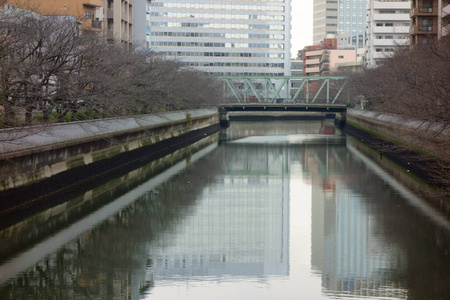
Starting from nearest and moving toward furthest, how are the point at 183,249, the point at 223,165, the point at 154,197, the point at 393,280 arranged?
1. the point at 393,280
2. the point at 183,249
3. the point at 154,197
4. the point at 223,165

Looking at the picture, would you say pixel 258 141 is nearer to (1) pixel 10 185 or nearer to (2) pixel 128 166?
(2) pixel 128 166

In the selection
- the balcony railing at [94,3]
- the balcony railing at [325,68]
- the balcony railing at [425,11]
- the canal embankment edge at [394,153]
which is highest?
the balcony railing at [425,11]

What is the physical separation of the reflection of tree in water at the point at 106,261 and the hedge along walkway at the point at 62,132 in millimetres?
3682

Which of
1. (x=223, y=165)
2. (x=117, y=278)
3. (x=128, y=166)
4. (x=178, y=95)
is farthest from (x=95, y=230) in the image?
(x=178, y=95)

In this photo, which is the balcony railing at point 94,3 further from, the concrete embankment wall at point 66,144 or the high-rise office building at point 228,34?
the high-rise office building at point 228,34

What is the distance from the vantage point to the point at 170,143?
59.8 meters

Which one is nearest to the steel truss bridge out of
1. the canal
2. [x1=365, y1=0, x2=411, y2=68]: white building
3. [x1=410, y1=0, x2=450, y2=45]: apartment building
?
[x1=365, y1=0, x2=411, y2=68]: white building

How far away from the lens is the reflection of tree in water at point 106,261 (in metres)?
17.5

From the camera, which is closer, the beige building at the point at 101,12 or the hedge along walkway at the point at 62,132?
the hedge along walkway at the point at 62,132

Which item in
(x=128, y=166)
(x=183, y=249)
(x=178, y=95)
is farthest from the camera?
(x=178, y=95)

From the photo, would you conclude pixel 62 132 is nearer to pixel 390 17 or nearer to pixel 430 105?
pixel 430 105

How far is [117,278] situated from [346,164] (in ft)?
102

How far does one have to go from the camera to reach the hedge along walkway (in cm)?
2602

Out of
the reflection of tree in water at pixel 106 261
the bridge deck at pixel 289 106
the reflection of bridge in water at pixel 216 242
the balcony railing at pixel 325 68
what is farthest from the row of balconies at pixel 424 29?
the balcony railing at pixel 325 68
